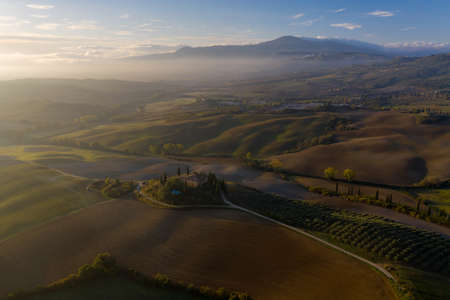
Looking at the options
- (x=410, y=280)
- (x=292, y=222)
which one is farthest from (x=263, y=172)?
(x=410, y=280)

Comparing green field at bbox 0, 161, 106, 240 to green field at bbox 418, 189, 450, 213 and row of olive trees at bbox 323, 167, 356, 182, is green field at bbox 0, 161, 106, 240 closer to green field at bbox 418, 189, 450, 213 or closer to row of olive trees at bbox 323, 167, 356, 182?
row of olive trees at bbox 323, 167, 356, 182

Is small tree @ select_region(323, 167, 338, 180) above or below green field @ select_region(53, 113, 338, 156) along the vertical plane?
below

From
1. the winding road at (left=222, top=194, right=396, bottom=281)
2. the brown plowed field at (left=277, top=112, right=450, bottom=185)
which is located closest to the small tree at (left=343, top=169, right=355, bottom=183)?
the brown plowed field at (left=277, top=112, right=450, bottom=185)

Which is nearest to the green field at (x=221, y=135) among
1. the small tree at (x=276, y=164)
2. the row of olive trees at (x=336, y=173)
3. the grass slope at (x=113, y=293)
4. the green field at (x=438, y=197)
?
the small tree at (x=276, y=164)

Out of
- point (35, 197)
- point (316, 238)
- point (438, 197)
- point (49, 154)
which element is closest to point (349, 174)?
Answer: point (438, 197)

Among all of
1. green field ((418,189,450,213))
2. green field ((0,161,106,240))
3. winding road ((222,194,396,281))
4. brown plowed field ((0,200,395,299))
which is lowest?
green field ((418,189,450,213))

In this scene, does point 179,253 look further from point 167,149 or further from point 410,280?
point 167,149
